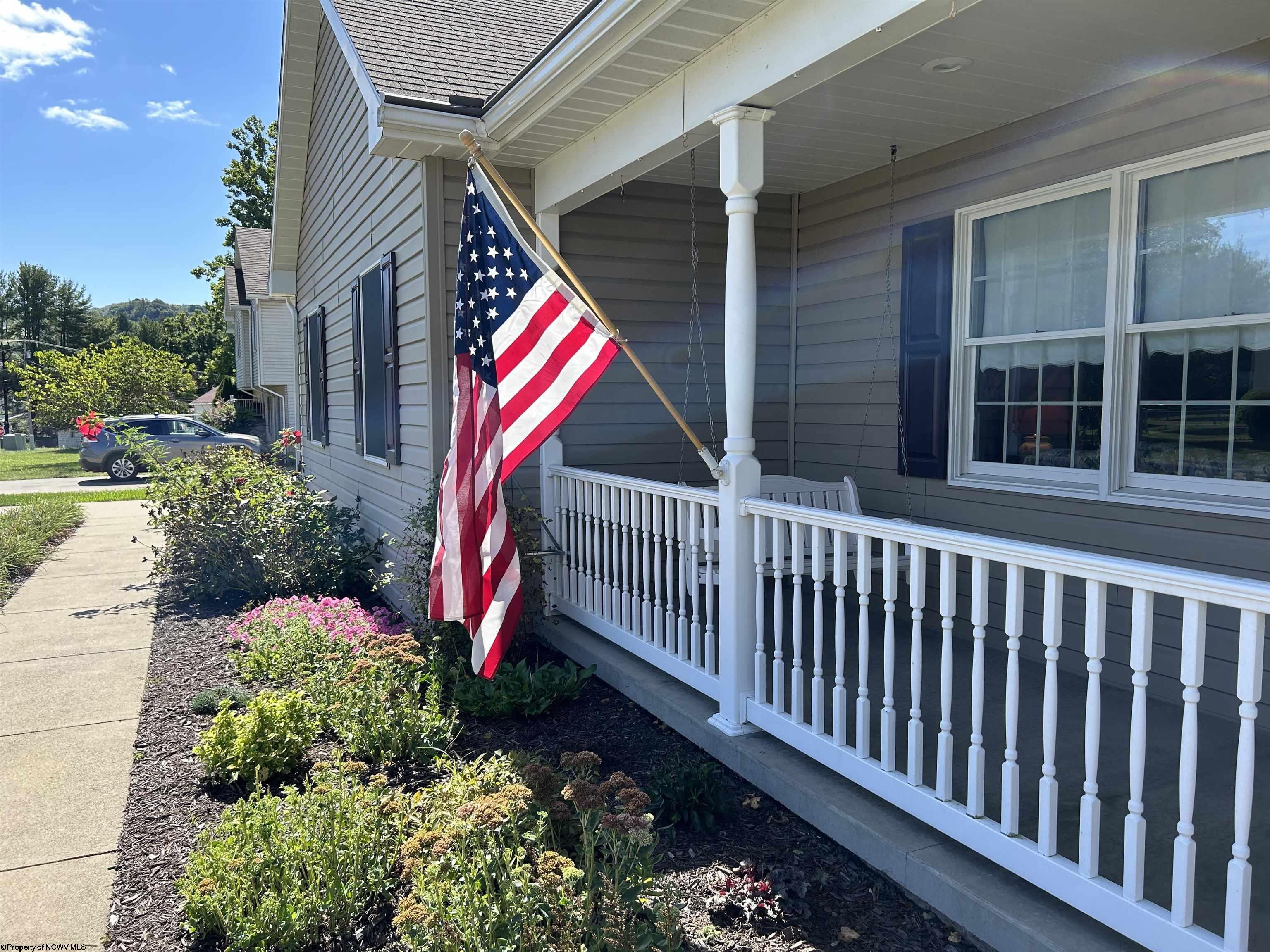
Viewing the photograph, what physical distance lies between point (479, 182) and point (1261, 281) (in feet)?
10.8

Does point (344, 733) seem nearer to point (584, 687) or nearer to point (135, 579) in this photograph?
point (584, 687)

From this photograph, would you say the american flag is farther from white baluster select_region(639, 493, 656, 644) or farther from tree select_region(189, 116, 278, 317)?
tree select_region(189, 116, 278, 317)

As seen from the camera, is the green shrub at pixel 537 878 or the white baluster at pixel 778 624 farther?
the white baluster at pixel 778 624

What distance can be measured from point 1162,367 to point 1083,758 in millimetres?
1745

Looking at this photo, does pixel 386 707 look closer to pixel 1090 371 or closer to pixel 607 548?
pixel 607 548

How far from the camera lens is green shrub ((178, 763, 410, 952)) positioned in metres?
2.59

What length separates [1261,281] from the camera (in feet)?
11.6

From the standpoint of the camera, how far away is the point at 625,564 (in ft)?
15.8

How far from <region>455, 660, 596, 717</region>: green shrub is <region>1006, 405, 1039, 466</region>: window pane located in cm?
246

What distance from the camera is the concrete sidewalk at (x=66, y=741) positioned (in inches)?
116

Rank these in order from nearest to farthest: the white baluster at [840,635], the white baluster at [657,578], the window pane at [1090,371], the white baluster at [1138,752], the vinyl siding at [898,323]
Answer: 1. the white baluster at [1138,752]
2. the white baluster at [840,635]
3. the vinyl siding at [898,323]
4. the window pane at [1090,371]
5. the white baluster at [657,578]

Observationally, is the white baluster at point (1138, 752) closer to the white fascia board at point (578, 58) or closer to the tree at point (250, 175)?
the white fascia board at point (578, 58)

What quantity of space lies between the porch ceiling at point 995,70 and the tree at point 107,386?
1072 inches

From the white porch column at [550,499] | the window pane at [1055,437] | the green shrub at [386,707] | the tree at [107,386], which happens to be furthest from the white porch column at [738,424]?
the tree at [107,386]
